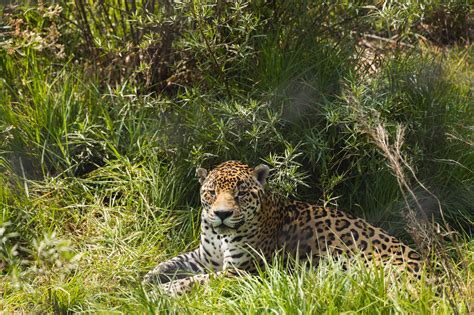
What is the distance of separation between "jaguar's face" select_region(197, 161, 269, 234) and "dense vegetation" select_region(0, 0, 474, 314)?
0.37m

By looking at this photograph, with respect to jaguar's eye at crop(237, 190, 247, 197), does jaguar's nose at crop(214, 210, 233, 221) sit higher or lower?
lower

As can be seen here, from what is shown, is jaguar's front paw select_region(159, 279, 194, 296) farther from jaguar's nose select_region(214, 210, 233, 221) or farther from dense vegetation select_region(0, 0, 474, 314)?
jaguar's nose select_region(214, 210, 233, 221)

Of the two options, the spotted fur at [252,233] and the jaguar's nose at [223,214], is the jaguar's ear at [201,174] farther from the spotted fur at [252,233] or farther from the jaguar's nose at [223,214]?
the jaguar's nose at [223,214]

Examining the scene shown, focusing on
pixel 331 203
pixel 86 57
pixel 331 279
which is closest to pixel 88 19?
pixel 86 57

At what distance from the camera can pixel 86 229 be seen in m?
8.34

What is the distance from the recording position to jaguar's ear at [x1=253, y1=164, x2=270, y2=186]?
7703 millimetres

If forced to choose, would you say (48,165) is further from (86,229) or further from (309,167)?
(309,167)

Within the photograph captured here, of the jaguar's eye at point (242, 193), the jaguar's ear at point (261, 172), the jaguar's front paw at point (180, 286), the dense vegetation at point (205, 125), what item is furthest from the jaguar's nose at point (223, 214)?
the dense vegetation at point (205, 125)

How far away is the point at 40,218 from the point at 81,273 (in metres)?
0.87

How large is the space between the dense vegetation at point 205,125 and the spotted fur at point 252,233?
281 mm

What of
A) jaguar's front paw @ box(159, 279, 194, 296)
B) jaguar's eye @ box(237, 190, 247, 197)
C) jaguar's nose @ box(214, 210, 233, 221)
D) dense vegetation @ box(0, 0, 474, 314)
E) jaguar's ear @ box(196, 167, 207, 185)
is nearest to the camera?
jaguar's front paw @ box(159, 279, 194, 296)

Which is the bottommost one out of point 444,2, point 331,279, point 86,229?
point 86,229

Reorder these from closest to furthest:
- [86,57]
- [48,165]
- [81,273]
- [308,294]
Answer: [308,294] < [81,273] < [48,165] < [86,57]

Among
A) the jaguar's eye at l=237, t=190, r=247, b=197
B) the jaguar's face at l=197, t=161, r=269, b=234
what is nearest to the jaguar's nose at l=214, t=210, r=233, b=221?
the jaguar's face at l=197, t=161, r=269, b=234
